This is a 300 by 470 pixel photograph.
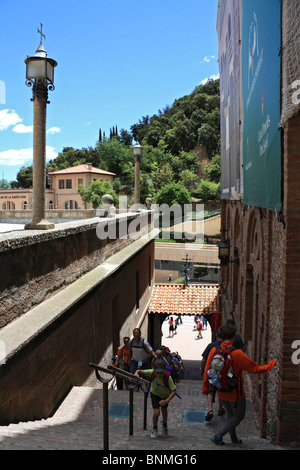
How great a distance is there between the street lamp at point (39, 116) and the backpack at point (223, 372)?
3258 mm

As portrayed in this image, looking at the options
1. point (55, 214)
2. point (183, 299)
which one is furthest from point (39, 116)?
point (183, 299)

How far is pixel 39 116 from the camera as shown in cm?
638

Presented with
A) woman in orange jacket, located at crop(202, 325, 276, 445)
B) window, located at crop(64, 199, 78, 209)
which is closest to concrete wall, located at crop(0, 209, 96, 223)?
woman in orange jacket, located at crop(202, 325, 276, 445)

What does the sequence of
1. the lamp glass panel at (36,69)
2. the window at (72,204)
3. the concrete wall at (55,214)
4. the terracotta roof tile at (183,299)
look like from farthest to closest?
the window at (72,204), the terracotta roof tile at (183,299), the concrete wall at (55,214), the lamp glass panel at (36,69)

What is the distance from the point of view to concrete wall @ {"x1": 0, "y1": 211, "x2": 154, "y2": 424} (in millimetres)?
4488

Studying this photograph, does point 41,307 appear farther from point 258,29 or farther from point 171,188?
point 171,188

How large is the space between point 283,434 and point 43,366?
3.15m

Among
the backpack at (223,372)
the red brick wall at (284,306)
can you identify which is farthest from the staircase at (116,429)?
the backpack at (223,372)

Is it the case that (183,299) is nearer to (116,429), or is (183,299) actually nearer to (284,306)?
(116,429)

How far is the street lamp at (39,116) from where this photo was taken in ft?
20.0

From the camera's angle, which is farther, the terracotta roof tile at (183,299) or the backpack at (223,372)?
the terracotta roof tile at (183,299)

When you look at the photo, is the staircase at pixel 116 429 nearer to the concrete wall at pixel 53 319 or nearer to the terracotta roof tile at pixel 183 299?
the concrete wall at pixel 53 319

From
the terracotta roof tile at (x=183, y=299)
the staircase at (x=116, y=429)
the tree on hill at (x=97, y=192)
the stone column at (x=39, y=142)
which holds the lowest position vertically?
the terracotta roof tile at (x=183, y=299)

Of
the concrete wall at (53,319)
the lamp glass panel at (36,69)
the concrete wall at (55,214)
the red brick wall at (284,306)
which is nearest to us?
the red brick wall at (284,306)
